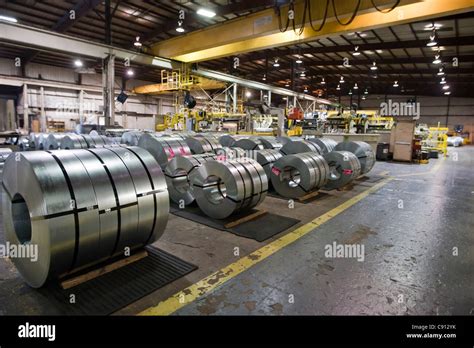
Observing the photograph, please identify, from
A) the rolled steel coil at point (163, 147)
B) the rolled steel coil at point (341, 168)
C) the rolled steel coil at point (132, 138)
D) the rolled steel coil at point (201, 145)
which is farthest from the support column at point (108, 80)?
the rolled steel coil at point (341, 168)

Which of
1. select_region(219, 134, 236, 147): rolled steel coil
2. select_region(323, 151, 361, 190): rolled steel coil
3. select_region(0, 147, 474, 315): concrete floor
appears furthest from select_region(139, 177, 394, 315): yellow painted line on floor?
select_region(219, 134, 236, 147): rolled steel coil

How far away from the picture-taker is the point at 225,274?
290cm

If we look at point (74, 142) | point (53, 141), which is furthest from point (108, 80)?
point (74, 142)

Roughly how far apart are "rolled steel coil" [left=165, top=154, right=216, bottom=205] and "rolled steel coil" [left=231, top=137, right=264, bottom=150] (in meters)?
2.69

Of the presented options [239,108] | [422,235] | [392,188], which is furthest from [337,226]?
[239,108]

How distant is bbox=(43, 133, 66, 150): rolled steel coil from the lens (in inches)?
336

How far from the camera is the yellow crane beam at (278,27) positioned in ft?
22.6

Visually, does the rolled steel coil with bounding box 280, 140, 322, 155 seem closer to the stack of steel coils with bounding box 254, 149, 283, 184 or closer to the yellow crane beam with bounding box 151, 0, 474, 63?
the stack of steel coils with bounding box 254, 149, 283, 184

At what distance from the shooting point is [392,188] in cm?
749

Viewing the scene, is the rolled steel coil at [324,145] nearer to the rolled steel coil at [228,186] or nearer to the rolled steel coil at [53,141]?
the rolled steel coil at [228,186]

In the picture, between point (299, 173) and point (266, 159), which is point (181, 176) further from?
point (299, 173)

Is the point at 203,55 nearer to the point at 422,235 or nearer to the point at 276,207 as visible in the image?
the point at 276,207

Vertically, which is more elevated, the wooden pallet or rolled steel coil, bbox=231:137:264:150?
rolled steel coil, bbox=231:137:264:150

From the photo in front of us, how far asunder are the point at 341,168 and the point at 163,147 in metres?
4.40
